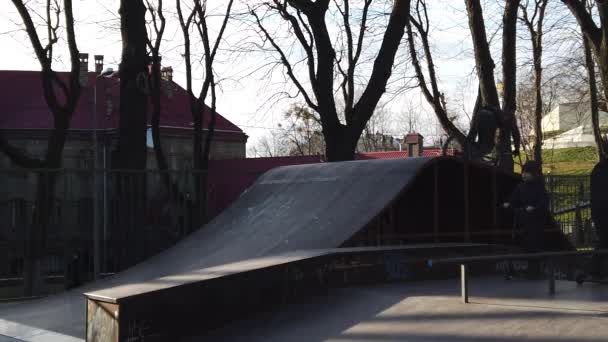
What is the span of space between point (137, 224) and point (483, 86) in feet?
32.8

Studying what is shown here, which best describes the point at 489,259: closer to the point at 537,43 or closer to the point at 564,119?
the point at 537,43

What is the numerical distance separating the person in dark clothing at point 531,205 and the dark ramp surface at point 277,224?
6.67ft

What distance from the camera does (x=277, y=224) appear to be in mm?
10531

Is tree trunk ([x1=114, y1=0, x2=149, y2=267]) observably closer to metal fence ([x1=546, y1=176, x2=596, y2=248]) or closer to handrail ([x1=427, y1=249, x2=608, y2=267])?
handrail ([x1=427, y1=249, x2=608, y2=267])

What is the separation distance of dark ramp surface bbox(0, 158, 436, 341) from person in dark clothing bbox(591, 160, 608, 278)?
9.36 feet

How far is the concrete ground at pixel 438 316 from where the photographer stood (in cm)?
547

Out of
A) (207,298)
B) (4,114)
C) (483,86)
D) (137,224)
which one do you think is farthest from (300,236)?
(4,114)

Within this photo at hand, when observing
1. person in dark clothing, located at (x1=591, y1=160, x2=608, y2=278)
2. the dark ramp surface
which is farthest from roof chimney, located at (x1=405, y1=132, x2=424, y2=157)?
person in dark clothing, located at (x1=591, y1=160, x2=608, y2=278)

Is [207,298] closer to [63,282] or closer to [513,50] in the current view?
[63,282]

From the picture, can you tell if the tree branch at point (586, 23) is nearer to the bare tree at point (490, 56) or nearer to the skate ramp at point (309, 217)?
the bare tree at point (490, 56)

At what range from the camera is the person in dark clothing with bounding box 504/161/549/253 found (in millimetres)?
8219

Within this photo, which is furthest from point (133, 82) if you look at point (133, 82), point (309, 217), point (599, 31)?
point (599, 31)

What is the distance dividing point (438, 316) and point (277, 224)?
4.73 metres

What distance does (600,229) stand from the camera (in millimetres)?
8016
